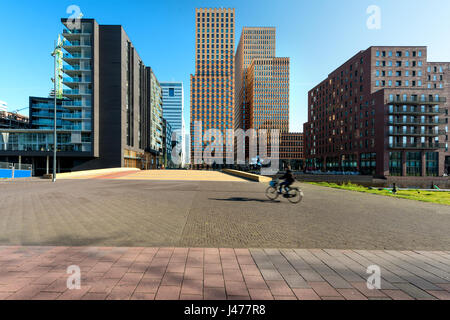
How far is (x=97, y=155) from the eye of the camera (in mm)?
38344

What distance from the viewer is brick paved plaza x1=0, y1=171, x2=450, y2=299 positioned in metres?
2.45

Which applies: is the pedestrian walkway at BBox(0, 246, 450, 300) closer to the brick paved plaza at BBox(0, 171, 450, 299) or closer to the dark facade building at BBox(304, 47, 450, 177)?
the brick paved plaza at BBox(0, 171, 450, 299)

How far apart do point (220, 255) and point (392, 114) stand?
60.9m

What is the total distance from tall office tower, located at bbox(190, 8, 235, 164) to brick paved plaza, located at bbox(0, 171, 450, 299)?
95953 mm

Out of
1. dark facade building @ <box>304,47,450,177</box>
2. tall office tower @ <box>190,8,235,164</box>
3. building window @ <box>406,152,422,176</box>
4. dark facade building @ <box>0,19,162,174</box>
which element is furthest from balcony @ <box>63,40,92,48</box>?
building window @ <box>406,152,422,176</box>

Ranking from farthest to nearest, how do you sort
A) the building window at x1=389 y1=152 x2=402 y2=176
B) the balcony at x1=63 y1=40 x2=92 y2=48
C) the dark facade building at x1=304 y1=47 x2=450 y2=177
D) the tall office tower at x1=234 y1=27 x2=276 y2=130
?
1. the tall office tower at x1=234 y1=27 x2=276 y2=130
2. the dark facade building at x1=304 y1=47 x2=450 y2=177
3. the building window at x1=389 y1=152 x2=402 y2=176
4. the balcony at x1=63 y1=40 x2=92 y2=48

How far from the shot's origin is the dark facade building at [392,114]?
46906 mm

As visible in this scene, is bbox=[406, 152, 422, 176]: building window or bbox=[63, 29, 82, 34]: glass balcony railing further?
bbox=[406, 152, 422, 176]: building window

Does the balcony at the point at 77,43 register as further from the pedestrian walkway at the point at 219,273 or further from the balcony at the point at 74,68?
the pedestrian walkway at the point at 219,273

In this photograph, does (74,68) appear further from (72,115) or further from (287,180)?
(287,180)

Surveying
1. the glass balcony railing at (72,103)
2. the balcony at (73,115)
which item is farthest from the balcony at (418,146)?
the glass balcony railing at (72,103)

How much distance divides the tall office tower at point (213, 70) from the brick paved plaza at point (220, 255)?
315ft

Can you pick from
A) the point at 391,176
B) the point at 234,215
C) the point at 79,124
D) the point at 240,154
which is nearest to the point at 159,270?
the point at 234,215
